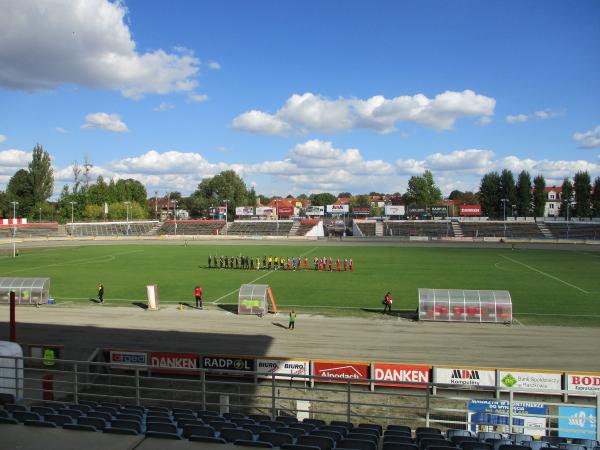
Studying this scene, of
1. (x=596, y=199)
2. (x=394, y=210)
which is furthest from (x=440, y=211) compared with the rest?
(x=596, y=199)

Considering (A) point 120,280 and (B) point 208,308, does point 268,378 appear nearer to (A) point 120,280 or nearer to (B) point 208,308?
(B) point 208,308

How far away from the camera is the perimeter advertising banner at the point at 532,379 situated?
1580 cm

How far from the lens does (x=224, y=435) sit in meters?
7.45

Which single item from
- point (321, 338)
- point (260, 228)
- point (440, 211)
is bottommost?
point (321, 338)

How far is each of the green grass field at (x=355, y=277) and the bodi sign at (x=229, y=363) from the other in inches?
483

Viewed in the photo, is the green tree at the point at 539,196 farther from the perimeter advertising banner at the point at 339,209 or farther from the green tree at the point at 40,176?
the green tree at the point at 40,176

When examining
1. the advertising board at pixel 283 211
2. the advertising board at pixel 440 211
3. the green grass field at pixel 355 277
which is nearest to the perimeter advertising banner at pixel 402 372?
the green grass field at pixel 355 277

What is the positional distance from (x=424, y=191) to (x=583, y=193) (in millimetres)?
40254

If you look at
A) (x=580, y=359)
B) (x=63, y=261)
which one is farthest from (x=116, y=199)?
(x=580, y=359)

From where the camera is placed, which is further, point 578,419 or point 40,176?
point 40,176

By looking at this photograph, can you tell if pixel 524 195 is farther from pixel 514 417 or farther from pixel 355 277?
pixel 514 417

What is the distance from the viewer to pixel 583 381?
15562mm

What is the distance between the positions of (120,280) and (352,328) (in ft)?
81.5

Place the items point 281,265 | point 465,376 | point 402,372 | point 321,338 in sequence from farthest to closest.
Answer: point 281,265
point 321,338
point 402,372
point 465,376
